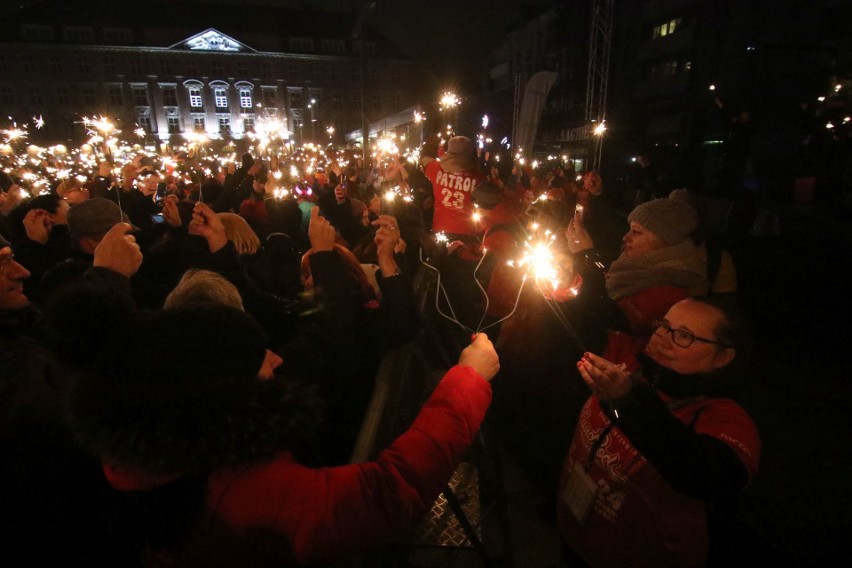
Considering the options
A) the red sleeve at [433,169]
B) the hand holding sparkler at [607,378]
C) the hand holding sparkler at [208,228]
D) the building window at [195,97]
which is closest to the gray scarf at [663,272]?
the hand holding sparkler at [607,378]

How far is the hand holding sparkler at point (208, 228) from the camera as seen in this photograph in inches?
132

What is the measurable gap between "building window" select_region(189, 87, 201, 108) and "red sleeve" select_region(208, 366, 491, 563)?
78.7m

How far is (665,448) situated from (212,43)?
78.5 m

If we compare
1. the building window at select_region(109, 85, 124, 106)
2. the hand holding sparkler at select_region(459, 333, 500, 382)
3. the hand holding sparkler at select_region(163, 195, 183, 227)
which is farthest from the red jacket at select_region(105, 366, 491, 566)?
the building window at select_region(109, 85, 124, 106)

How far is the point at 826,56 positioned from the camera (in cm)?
1491

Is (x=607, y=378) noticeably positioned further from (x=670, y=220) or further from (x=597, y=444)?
(x=670, y=220)

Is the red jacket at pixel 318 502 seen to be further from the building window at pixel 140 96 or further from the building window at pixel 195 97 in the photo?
the building window at pixel 140 96

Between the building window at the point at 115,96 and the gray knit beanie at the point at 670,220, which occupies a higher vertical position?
the building window at the point at 115,96

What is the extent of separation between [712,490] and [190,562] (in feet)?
5.26

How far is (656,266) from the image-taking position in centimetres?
265

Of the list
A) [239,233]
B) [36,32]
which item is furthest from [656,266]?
[36,32]

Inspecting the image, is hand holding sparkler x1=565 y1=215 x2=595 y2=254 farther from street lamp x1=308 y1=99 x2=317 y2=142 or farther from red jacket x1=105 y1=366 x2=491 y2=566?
street lamp x1=308 y1=99 x2=317 y2=142

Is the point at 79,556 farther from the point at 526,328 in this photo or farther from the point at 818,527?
the point at 818,527

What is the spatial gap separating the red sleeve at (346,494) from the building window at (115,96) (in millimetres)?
78739
